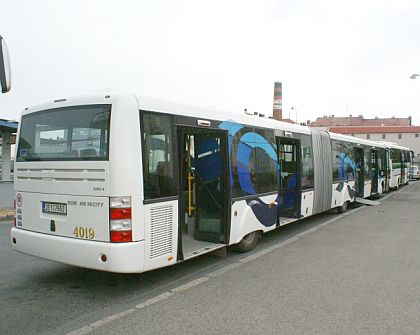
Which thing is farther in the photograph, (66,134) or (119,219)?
(66,134)

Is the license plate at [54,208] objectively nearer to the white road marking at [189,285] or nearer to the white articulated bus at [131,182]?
the white articulated bus at [131,182]

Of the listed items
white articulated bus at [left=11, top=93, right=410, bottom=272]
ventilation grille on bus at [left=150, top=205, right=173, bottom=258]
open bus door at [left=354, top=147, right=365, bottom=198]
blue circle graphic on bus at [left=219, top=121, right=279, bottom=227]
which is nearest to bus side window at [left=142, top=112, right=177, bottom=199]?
white articulated bus at [left=11, top=93, right=410, bottom=272]

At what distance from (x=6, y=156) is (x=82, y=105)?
831 inches

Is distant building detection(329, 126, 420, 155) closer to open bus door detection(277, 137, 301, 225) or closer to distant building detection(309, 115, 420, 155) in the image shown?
distant building detection(309, 115, 420, 155)

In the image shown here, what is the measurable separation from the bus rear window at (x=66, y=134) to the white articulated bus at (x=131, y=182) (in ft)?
0.05

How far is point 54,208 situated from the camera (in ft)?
17.3

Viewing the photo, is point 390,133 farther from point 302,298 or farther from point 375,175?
point 302,298

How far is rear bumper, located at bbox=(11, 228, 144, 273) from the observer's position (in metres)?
4.69

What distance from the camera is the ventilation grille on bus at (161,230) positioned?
506 centimetres

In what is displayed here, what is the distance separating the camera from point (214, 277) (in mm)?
5852

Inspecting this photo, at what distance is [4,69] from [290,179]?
778 cm

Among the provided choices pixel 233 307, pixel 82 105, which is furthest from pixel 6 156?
pixel 233 307

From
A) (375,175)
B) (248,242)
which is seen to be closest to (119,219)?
(248,242)

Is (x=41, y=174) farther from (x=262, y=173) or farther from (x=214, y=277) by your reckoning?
(x=262, y=173)
